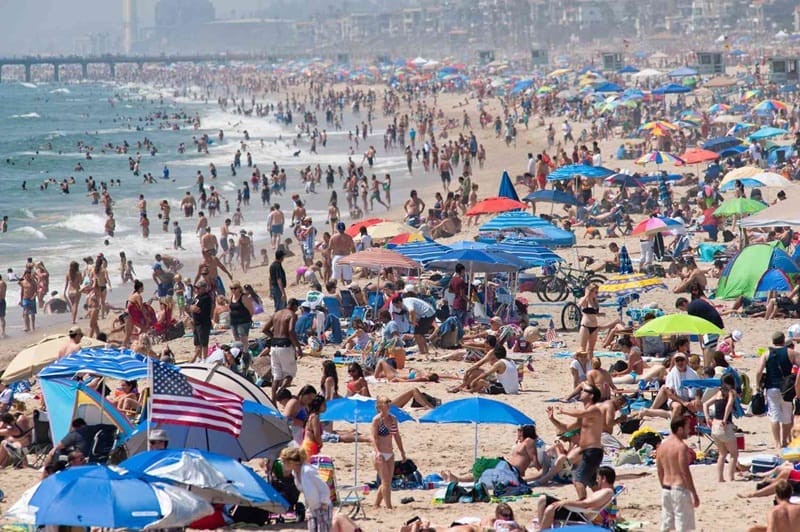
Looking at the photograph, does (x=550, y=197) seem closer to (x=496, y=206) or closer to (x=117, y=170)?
(x=496, y=206)

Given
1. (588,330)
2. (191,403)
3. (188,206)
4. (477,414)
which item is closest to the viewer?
(191,403)

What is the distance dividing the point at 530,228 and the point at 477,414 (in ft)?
32.3

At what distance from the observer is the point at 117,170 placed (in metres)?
51.2

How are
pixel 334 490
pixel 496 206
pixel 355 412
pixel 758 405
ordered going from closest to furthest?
pixel 334 490
pixel 355 412
pixel 758 405
pixel 496 206

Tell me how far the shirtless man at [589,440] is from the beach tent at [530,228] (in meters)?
Result: 9.52

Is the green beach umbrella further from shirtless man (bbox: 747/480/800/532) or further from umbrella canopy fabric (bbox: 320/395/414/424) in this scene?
shirtless man (bbox: 747/480/800/532)

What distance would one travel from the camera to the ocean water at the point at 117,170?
31.9 metres

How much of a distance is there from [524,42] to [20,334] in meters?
144

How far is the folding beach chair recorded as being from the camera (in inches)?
374

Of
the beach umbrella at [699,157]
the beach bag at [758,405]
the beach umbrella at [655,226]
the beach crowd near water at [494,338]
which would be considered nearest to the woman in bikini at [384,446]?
the beach crowd near water at [494,338]

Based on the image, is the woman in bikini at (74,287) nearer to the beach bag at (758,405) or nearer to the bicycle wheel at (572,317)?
the bicycle wheel at (572,317)

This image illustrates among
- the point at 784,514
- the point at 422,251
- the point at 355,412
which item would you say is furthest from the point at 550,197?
the point at 784,514

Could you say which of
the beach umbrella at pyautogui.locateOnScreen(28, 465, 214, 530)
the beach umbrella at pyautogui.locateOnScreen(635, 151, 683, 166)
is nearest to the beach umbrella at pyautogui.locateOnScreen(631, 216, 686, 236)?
the beach umbrella at pyautogui.locateOnScreen(635, 151, 683, 166)

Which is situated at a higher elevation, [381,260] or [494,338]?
[381,260]
